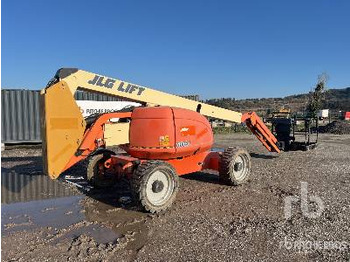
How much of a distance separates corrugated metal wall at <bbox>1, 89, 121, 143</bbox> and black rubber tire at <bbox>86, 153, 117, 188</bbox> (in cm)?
1061

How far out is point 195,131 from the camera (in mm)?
8352

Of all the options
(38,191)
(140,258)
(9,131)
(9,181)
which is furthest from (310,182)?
(9,131)

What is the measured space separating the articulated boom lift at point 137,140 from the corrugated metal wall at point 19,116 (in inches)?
430

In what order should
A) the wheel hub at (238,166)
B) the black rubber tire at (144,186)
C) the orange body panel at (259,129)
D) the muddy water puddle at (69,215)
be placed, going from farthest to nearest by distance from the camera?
the orange body panel at (259,129) < the wheel hub at (238,166) < the black rubber tire at (144,186) < the muddy water puddle at (69,215)

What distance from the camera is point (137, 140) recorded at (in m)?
7.67

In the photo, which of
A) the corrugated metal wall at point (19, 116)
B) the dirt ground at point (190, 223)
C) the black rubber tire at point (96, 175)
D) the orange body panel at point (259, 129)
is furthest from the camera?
the corrugated metal wall at point (19, 116)

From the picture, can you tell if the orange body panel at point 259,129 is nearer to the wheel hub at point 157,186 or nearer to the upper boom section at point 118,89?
the upper boom section at point 118,89

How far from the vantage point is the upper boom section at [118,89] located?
23.4ft

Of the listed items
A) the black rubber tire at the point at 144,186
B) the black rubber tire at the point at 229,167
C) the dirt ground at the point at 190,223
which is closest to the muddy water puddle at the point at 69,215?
the dirt ground at the point at 190,223

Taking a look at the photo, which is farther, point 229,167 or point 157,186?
point 229,167

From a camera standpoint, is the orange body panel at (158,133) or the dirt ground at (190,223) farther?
the orange body panel at (158,133)

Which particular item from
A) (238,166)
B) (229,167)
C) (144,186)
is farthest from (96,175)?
(238,166)

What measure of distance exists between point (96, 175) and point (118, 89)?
7.07 feet

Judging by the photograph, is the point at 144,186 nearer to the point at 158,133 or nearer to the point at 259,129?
the point at 158,133
